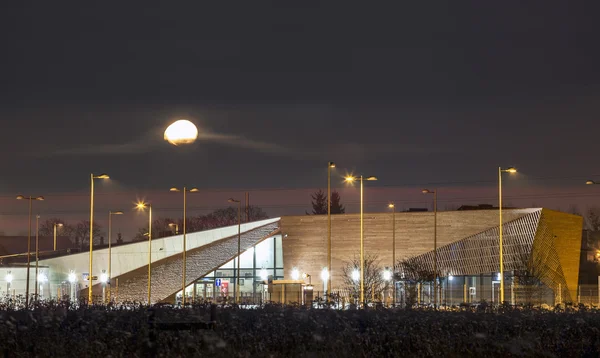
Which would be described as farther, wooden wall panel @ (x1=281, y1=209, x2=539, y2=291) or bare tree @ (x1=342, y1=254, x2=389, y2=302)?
wooden wall panel @ (x1=281, y1=209, x2=539, y2=291)

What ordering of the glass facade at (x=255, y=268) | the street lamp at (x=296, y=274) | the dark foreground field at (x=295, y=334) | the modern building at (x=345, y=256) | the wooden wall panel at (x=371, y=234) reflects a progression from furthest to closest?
the glass facade at (x=255, y=268) < the street lamp at (x=296, y=274) < the wooden wall panel at (x=371, y=234) < the modern building at (x=345, y=256) < the dark foreground field at (x=295, y=334)

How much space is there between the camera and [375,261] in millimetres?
85438

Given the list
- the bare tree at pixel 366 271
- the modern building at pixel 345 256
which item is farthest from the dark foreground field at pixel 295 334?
the bare tree at pixel 366 271

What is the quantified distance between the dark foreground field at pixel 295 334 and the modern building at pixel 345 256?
Answer: 155 feet

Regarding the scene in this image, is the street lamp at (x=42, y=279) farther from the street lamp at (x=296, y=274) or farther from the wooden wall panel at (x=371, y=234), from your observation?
the street lamp at (x=296, y=274)

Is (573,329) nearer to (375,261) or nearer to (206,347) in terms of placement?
(206,347)

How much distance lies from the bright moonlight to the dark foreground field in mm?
3892

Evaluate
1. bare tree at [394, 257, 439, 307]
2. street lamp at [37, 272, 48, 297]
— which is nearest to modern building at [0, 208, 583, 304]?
bare tree at [394, 257, 439, 307]

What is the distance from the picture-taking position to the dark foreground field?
20828 millimetres

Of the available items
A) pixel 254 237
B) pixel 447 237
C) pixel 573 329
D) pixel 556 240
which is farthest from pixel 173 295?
pixel 573 329

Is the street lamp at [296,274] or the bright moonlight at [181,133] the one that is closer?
the bright moonlight at [181,133]

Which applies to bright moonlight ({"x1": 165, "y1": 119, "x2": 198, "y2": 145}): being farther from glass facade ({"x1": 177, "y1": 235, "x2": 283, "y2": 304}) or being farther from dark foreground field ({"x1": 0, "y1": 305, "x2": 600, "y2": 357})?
glass facade ({"x1": 177, "y1": 235, "x2": 283, "y2": 304})

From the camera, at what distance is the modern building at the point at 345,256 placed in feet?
255

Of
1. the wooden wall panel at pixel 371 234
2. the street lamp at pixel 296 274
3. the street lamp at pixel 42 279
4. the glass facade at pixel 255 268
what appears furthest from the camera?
the glass facade at pixel 255 268
